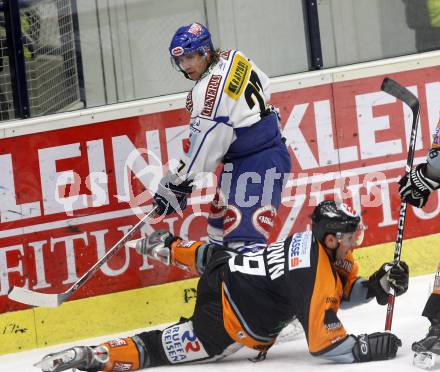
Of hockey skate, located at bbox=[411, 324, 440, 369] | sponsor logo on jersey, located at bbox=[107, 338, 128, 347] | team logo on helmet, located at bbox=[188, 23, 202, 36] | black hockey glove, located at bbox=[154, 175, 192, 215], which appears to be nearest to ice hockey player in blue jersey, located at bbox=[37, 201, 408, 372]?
A: sponsor logo on jersey, located at bbox=[107, 338, 128, 347]

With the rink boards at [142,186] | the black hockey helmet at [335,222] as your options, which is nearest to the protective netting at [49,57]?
the rink boards at [142,186]

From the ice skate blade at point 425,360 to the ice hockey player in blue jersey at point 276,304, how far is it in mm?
129

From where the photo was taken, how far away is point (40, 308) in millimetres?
5062

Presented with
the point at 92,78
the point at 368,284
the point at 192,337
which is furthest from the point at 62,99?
the point at 368,284

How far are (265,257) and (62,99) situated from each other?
154cm

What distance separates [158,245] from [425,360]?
138 centimetres

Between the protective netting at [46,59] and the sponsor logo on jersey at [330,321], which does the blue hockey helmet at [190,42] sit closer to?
the protective netting at [46,59]

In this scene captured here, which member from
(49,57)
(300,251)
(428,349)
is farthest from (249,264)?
(49,57)

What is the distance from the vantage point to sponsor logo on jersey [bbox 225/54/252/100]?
4.66m

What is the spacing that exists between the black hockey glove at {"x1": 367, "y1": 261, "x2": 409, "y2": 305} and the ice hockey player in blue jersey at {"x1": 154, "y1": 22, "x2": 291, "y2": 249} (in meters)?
0.71

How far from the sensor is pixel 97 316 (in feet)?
16.8

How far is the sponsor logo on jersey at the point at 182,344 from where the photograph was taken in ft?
13.8

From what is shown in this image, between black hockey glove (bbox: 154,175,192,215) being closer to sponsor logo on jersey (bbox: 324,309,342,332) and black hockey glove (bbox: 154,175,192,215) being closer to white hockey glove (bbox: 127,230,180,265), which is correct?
white hockey glove (bbox: 127,230,180,265)

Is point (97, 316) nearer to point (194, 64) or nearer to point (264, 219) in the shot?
point (264, 219)
